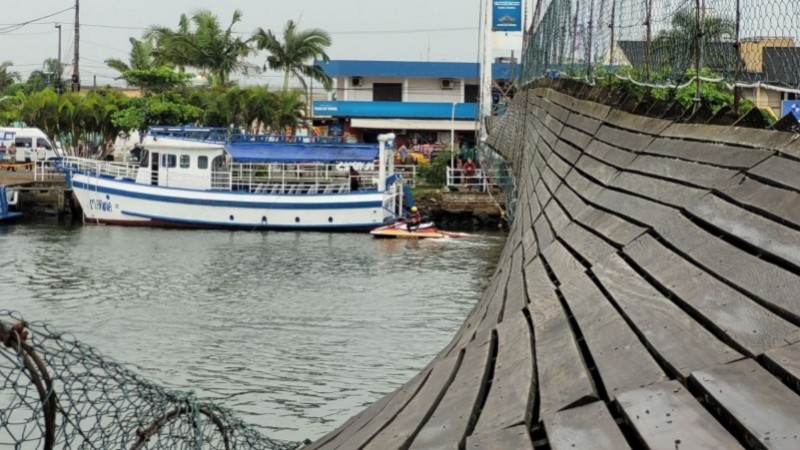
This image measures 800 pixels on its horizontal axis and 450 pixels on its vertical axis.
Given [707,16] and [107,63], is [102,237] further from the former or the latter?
[707,16]

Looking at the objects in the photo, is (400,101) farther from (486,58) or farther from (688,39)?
(688,39)

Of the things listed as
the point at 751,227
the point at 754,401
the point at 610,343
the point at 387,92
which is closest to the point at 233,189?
the point at 387,92

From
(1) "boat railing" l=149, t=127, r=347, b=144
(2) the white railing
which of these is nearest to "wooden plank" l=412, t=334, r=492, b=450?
(1) "boat railing" l=149, t=127, r=347, b=144

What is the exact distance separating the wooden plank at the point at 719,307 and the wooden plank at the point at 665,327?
3 centimetres

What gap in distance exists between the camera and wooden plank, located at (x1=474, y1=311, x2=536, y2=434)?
334cm

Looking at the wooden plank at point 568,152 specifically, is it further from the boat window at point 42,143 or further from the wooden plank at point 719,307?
the boat window at point 42,143

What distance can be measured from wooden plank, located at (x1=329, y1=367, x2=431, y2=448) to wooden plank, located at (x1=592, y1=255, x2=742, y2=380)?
2.88ft

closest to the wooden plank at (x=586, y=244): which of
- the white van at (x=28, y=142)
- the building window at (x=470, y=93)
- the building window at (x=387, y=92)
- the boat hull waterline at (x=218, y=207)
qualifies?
the boat hull waterline at (x=218, y=207)

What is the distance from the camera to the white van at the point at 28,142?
55.7 meters

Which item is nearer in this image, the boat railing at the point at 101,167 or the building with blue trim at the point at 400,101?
the boat railing at the point at 101,167

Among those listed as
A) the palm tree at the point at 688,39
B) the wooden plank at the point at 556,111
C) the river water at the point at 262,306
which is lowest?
the river water at the point at 262,306

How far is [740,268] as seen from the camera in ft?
12.4

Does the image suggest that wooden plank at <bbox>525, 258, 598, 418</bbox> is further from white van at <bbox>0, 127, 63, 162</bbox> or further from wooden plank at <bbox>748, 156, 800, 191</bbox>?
white van at <bbox>0, 127, 63, 162</bbox>

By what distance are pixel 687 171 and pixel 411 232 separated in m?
31.1
